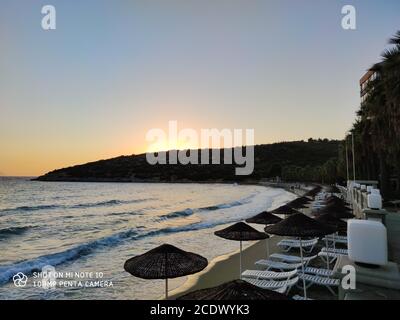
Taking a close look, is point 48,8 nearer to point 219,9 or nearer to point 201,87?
point 219,9

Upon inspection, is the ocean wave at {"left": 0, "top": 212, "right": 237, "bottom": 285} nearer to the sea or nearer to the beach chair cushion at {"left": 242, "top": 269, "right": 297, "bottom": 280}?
the sea

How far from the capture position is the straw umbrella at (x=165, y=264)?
198 inches

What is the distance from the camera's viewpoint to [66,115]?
65.9 ft

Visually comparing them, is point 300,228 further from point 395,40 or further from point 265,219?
point 395,40

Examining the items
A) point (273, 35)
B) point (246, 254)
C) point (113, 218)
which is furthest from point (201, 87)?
point (113, 218)
